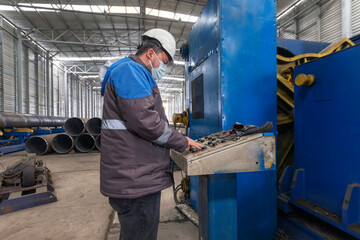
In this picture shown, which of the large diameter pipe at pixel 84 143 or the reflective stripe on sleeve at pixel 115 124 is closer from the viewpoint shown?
the reflective stripe on sleeve at pixel 115 124

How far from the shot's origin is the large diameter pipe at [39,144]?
22.0ft

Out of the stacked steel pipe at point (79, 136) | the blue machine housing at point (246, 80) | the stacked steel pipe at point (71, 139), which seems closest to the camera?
the blue machine housing at point (246, 80)

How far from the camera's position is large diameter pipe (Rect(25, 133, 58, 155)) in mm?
6699

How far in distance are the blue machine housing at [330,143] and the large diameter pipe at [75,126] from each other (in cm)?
679

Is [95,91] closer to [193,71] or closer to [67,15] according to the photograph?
[67,15]

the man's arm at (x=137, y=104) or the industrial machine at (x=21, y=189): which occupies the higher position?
the man's arm at (x=137, y=104)

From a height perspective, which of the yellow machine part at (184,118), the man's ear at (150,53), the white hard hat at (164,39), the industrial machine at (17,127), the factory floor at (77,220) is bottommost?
the factory floor at (77,220)

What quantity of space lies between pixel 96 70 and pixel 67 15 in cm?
679

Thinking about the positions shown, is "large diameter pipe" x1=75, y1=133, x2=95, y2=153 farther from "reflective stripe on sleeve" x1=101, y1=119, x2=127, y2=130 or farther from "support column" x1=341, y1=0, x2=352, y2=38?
"support column" x1=341, y1=0, x2=352, y2=38

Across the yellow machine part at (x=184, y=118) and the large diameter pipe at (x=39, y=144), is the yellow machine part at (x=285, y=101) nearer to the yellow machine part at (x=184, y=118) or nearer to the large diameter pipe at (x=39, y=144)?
the yellow machine part at (x=184, y=118)

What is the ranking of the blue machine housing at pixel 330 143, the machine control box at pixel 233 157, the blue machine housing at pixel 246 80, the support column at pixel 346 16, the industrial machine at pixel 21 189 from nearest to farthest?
the machine control box at pixel 233 157 → the blue machine housing at pixel 330 143 → the blue machine housing at pixel 246 80 → the industrial machine at pixel 21 189 → the support column at pixel 346 16

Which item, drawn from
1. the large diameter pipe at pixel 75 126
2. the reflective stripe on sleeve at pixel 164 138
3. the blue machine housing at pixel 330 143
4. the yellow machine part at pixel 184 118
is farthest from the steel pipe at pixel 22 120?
the blue machine housing at pixel 330 143

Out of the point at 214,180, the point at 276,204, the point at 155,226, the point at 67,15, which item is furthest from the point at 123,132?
the point at 67,15

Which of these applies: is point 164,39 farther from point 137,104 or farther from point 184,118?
point 184,118
